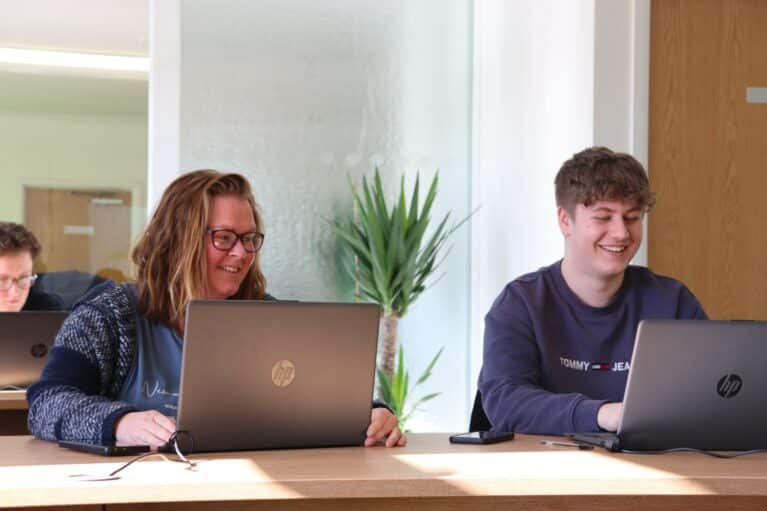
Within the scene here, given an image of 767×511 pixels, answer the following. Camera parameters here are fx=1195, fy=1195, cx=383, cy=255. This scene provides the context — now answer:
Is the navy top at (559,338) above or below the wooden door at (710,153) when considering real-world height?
below

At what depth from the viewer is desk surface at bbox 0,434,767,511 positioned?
5.99ft

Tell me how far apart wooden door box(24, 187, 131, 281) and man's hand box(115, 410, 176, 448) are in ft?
10.7

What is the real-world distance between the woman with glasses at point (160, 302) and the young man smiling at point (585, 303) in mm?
478

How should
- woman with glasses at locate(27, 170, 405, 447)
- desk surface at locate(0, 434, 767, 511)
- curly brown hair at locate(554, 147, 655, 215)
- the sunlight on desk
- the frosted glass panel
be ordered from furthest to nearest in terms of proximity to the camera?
the frosted glass panel → curly brown hair at locate(554, 147, 655, 215) → woman with glasses at locate(27, 170, 405, 447) → the sunlight on desk → desk surface at locate(0, 434, 767, 511)

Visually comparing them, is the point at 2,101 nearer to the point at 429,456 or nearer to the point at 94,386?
the point at 94,386

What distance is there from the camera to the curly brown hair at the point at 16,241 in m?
4.65

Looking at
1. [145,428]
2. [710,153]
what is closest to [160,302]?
[145,428]

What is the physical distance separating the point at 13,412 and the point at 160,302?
123 cm

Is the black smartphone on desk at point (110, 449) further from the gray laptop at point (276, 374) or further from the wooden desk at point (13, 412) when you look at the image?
the wooden desk at point (13, 412)

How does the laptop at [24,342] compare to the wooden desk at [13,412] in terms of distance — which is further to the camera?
the laptop at [24,342]

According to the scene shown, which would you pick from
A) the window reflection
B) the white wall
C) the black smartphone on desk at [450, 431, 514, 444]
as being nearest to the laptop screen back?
the black smartphone on desk at [450, 431, 514, 444]

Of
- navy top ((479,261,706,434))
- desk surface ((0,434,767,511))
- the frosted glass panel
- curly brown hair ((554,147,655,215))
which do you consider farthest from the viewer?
the frosted glass panel

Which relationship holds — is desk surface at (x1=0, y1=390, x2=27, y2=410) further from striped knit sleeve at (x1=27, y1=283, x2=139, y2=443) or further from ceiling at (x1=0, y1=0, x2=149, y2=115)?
ceiling at (x1=0, y1=0, x2=149, y2=115)

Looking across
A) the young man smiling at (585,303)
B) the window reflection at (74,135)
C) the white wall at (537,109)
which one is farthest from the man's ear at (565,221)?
the window reflection at (74,135)
